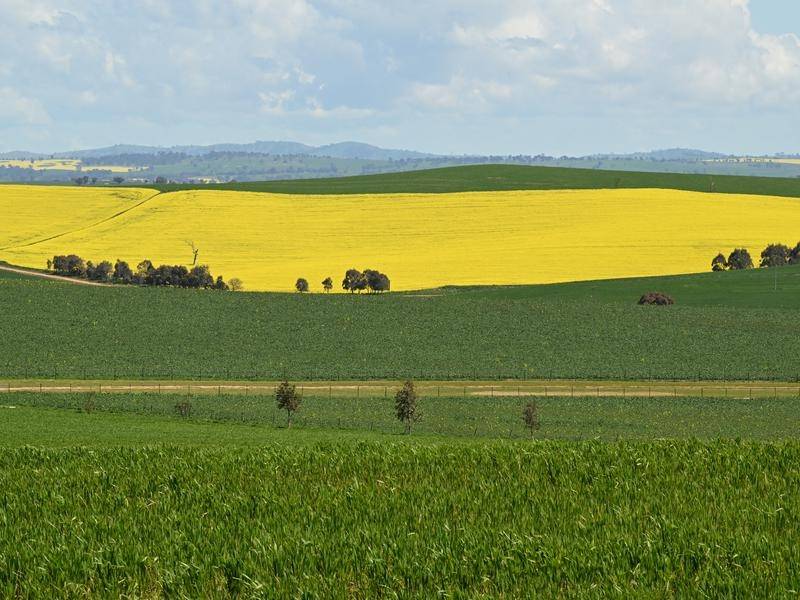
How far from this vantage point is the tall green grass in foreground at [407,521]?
16.7 meters

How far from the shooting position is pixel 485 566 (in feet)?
56.6

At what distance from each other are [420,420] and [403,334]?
31.4 metres

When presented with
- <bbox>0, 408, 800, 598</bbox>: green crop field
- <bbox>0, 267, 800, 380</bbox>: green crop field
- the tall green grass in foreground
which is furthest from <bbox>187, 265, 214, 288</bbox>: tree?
the tall green grass in foreground

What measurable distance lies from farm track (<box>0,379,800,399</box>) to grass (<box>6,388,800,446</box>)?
59.4 inches

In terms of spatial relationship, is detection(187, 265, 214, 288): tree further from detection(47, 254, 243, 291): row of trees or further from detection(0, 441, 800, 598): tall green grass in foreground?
detection(0, 441, 800, 598): tall green grass in foreground

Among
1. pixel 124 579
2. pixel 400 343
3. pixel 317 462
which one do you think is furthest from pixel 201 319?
pixel 124 579

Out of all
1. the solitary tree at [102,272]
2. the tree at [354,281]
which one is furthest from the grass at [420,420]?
the solitary tree at [102,272]

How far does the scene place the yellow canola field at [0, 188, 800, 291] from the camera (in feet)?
424

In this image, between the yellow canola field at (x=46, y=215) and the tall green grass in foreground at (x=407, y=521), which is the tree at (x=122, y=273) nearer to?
the yellow canola field at (x=46, y=215)

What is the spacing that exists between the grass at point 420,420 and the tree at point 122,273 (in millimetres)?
61115

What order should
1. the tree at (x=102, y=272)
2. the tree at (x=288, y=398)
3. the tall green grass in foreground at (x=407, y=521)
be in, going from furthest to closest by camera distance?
the tree at (x=102, y=272) → the tree at (x=288, y=398) → the tall green grass in foreground at (x=407, y=521)

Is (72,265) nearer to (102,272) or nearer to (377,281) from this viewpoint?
(102,272)

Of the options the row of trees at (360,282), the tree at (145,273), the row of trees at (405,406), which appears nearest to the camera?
the row of trees at (405,406)

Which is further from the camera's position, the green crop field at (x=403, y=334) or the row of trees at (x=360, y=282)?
the row of trees at (x=360, y=282)
